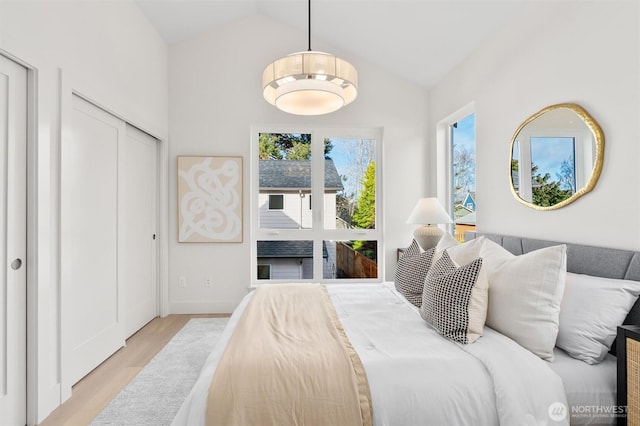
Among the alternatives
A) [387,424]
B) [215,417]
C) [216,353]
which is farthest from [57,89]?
[387,424]

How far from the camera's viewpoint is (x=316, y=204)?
160 inches

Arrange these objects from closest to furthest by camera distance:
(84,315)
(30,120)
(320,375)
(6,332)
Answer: (320,375) < (6,332) < (30,120) < (84,315)

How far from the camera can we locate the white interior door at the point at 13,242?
1751 millimetres

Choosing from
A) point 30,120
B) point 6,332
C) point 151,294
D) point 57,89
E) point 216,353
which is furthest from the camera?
point 151,294

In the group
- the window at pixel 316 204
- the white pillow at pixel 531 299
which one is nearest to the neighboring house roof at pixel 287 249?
the window at pixel 316 204

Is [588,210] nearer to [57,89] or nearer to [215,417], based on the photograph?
[215,417]

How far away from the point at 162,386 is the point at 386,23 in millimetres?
3492

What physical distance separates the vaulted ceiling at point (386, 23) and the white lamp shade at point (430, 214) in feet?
4.62

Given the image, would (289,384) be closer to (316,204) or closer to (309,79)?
(309,79)

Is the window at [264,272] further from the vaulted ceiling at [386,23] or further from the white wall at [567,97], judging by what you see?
the vaulted ceiling at [386,23]

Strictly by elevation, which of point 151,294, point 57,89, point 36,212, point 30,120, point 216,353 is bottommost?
point 151,294

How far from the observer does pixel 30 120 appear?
1.89 m

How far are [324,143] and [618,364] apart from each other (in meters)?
3.27

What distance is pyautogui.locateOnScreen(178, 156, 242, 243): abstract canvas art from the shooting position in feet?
12.5
